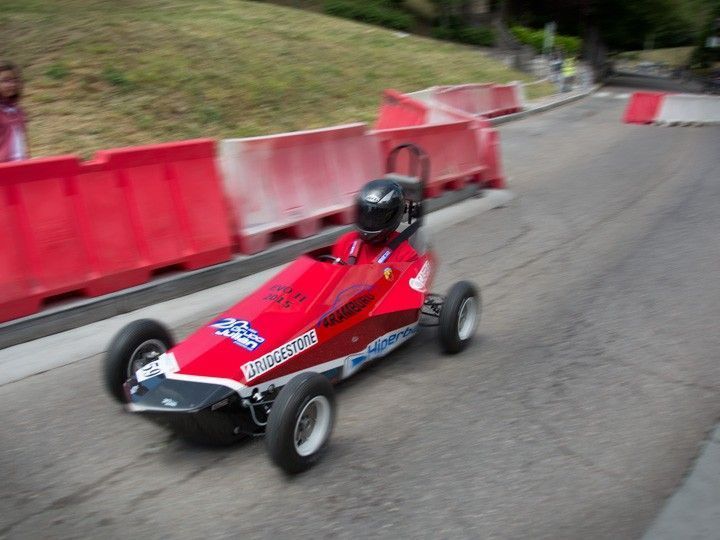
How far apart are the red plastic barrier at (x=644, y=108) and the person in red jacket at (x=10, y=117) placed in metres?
17.2

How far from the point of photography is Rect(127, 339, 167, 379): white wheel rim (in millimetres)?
4828

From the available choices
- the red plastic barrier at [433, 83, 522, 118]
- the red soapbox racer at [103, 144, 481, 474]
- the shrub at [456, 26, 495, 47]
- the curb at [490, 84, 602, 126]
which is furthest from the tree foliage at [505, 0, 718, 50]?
the red soapbox racer at [103, 144, 481, 474]

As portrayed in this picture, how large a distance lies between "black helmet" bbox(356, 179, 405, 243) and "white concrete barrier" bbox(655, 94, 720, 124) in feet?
55.8

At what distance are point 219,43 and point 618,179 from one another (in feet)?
35.0

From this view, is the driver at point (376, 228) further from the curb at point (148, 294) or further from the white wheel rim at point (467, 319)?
the curb at point (148, 294)

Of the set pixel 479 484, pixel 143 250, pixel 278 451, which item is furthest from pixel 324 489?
pixel 143 250

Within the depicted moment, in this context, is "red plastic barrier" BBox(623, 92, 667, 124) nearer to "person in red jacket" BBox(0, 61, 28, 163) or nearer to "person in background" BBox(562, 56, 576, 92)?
"person in background" BBox(562, 56, 576, 92)

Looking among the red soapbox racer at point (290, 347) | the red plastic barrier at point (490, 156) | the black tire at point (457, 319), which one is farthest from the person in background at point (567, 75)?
the red soapbox racer at point (290, 347)

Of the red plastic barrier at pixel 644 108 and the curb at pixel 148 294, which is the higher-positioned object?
the curb at pixel 148 294

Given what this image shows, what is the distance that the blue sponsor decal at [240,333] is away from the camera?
14.6 feet

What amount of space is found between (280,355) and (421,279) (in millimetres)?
1654

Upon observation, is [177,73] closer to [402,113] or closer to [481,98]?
[402,113]

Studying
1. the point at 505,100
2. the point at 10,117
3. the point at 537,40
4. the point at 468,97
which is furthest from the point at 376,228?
the point at 537,40

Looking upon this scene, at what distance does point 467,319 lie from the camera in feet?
19.8
